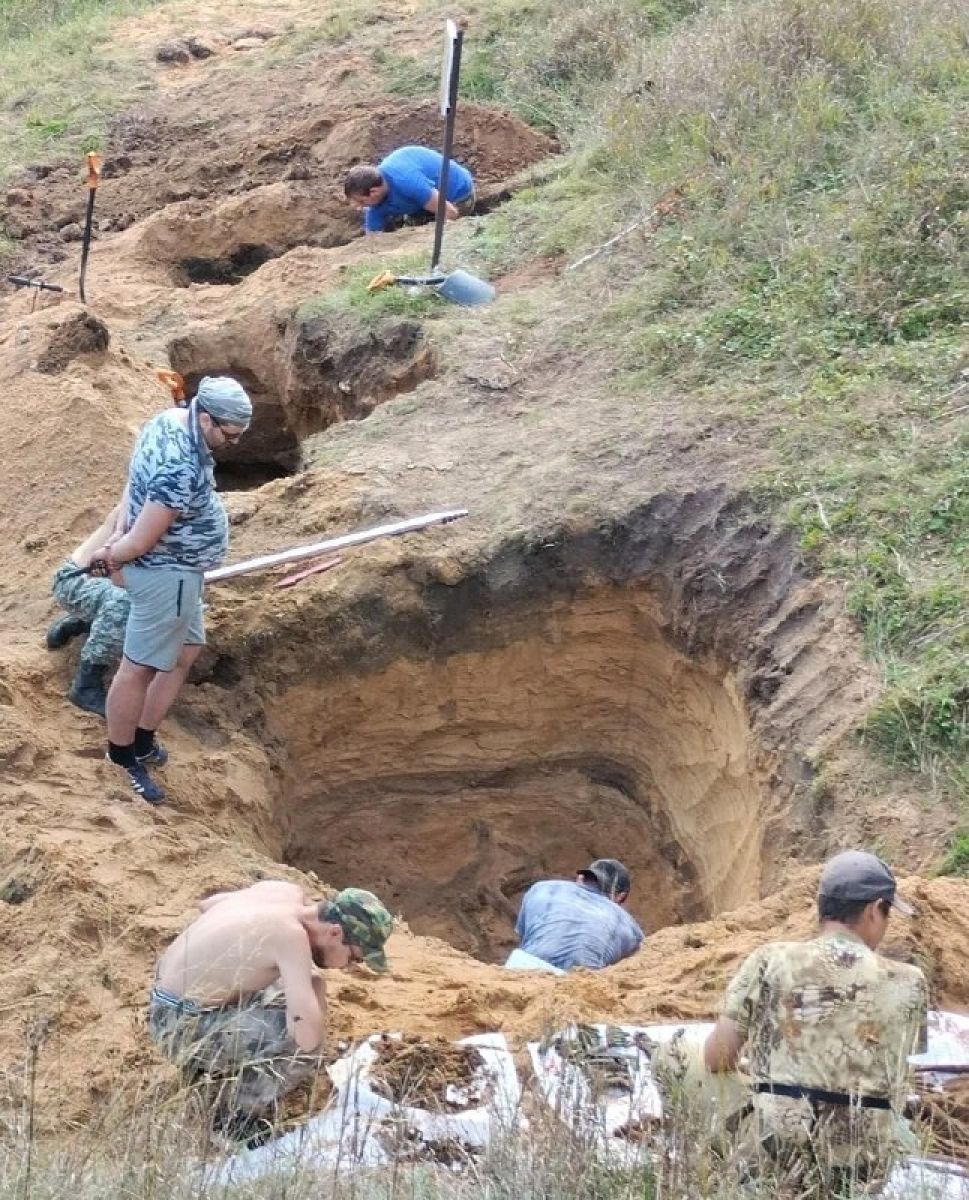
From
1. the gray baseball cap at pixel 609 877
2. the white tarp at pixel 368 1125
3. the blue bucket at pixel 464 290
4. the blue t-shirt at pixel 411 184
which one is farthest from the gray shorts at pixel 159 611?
the blue t-shirt at pixel 411 184

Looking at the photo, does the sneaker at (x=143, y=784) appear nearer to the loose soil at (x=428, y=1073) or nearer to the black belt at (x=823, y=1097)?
the loose soil at (x=428, y=1073)

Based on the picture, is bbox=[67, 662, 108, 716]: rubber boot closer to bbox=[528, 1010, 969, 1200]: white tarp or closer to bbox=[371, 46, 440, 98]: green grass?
bbox=[528, 1010, 969, 1200]: white tarp

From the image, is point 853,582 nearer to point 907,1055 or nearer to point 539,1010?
point 539,1010

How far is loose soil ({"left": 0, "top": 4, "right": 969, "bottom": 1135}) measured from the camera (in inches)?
211

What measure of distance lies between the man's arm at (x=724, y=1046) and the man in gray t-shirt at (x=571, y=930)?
5.53 feet

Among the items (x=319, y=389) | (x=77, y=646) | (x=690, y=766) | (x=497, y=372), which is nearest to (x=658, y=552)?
(x=690, y=766)

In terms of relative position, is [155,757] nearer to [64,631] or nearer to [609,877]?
[64,631]

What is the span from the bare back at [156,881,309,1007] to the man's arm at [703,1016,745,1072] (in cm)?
119

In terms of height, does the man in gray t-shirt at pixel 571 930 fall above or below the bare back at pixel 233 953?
below

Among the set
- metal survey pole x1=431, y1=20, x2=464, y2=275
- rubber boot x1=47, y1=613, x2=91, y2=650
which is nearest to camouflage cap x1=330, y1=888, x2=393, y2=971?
rubber boot x1=47, y1=613, x2=91, y2=650

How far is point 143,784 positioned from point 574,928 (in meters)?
1.85

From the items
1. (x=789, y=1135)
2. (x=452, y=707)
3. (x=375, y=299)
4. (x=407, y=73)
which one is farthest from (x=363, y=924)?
(x=407, y=73)

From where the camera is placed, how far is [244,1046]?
14.7ft

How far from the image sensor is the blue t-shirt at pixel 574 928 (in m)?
6.17
